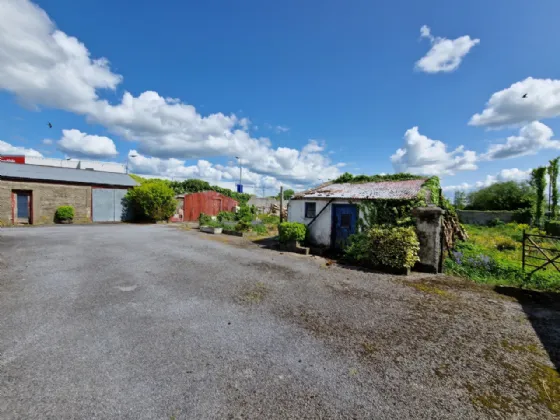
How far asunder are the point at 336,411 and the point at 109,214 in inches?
958

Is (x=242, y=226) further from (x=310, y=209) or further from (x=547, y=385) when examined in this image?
(x=547, y=385)

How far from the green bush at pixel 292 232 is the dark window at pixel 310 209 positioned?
87 cm

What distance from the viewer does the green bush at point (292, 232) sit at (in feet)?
36.5

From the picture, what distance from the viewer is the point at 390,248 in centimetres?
817

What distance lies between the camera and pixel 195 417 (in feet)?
8.13

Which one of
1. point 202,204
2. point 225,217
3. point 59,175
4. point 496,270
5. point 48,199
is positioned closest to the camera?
point 496,270

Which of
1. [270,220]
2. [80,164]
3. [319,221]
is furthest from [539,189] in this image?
[80,164]

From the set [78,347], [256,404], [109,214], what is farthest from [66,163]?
[256,404]

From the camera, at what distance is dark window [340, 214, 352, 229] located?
34.8ft

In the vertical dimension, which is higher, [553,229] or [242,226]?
[242,226]

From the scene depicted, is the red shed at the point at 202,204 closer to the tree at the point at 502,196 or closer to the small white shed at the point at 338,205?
the small white shed at the point at 338,205

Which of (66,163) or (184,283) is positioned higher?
(66,163)

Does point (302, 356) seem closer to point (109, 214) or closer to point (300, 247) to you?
point (300, 247)

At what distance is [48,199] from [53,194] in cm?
49
